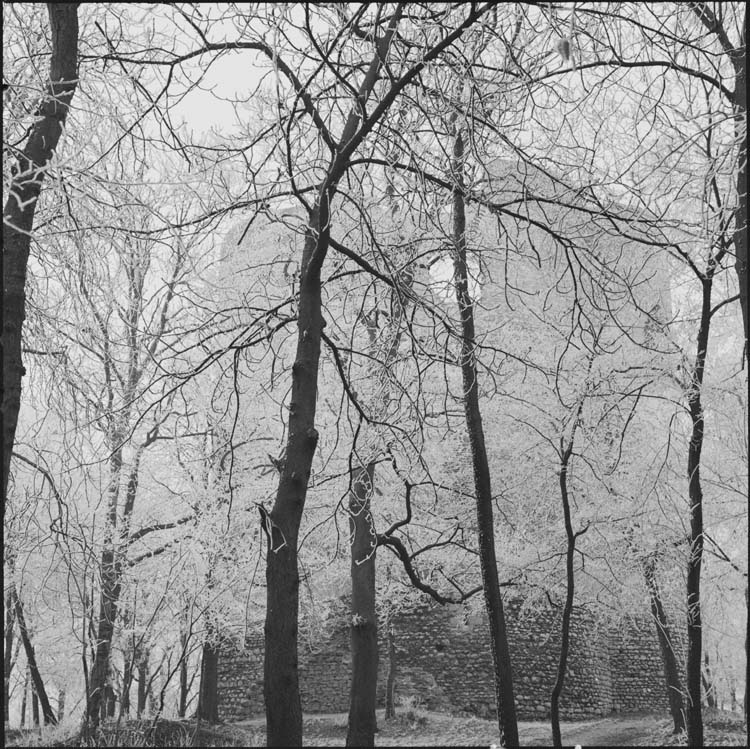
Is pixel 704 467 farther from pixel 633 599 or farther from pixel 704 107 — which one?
pixel 704 107

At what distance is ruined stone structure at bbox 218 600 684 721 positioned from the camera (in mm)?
15258

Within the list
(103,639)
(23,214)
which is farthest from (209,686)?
(23,214)

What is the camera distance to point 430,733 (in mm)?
13000

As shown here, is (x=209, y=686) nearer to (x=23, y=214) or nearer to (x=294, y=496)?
(x=294, y=496)

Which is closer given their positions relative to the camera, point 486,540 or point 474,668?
point 486,540

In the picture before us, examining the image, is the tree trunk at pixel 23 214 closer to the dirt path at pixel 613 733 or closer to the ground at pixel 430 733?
the ground at pixel 430 733

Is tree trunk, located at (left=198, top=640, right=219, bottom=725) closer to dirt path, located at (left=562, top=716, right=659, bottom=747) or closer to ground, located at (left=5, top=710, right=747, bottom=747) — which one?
ground, located at (left=5, top=710, right=747, bottom=747)

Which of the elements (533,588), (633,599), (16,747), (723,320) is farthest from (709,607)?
(16,747)

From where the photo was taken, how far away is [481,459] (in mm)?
6652

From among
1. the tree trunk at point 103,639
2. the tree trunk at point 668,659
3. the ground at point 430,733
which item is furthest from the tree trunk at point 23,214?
the tree trunk at point 668,659

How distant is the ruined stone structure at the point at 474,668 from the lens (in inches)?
601

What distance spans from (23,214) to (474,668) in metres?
14.1

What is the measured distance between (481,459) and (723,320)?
6.34 m

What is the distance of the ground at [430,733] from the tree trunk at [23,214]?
8377 mm
